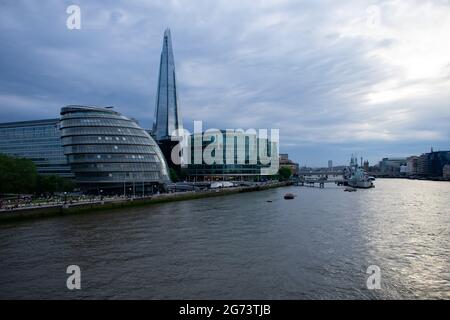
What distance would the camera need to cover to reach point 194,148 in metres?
160

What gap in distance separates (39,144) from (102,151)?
30227 millimetres

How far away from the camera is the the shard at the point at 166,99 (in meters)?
141

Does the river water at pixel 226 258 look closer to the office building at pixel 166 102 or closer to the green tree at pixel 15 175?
the green tree at pixel 15 175

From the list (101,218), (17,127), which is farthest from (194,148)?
(101,218)

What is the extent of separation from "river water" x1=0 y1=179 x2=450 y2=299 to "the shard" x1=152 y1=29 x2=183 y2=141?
4230 inches

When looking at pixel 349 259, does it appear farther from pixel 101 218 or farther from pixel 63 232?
pixel 101 218

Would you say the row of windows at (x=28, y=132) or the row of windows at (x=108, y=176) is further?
the row of windows at (x=28, y=132)

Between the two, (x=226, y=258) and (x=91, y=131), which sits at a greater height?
(x=91, y=131)

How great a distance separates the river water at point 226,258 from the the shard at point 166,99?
107450 mm

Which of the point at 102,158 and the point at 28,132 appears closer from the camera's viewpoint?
the point at 102,158

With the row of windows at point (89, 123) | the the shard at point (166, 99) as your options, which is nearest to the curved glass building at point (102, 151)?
the row of windows at point (89, 123)

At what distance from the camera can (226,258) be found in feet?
73.7

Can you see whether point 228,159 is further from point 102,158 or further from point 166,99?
point 102,158

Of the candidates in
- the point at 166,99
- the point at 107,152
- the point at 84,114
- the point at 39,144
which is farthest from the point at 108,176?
the point at 166,99
